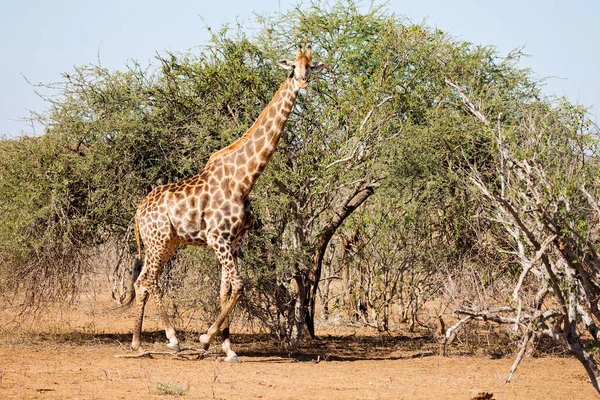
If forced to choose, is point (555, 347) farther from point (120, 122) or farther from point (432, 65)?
point (120, 122)

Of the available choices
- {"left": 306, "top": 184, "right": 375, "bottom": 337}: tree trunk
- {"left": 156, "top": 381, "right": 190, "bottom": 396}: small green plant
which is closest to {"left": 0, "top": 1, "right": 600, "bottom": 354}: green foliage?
{"left": 306, "top": 184, "right": 375, "bottom": 337}: tree trunk

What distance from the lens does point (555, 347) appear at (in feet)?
44.5

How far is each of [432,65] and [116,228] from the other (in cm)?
563

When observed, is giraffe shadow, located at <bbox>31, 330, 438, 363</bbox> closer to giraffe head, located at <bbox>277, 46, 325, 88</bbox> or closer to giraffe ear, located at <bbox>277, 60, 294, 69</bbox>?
giraffe head, located at <bbox>277, 46, 325, 88</bbox>

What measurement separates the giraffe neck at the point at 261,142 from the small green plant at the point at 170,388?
3.37 meters

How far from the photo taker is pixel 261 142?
1150 cm

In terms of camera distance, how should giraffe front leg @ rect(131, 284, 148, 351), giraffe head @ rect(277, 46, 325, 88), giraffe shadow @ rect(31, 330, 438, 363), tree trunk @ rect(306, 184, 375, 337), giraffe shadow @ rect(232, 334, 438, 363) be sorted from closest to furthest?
giraffe head @ rect(277, 46, 325, 88) → giraffe front leg @ rect(131, 284, 148, 351) → giraffe shadow @ rect(232, 334, 438, 363) → giraffe shadow @ rect(31, 330, 438, 363) → tree trunk @ rect(306, 184, 375, 337)

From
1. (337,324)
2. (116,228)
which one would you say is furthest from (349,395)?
(337,324)

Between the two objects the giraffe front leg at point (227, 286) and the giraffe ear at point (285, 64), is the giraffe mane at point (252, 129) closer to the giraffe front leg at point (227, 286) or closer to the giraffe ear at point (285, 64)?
the giraffe ear at point (285, 64)

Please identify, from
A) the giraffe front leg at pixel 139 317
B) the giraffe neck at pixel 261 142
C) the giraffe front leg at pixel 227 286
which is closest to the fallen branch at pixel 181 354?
the giraffe front leg at pixel 139 317

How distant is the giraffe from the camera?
11.3 metres

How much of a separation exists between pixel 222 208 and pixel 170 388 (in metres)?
3.31

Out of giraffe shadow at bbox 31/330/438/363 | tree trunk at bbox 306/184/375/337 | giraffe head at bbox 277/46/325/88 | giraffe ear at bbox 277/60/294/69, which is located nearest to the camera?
giraffe head at bbox 277/46/325/88

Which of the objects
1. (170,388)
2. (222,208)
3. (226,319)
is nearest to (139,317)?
(226,319)
